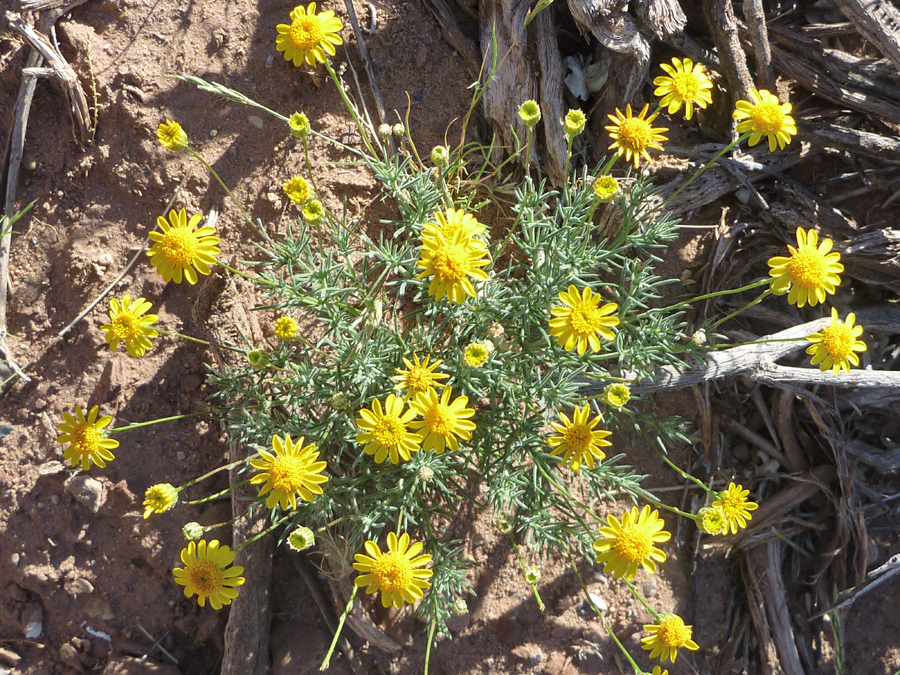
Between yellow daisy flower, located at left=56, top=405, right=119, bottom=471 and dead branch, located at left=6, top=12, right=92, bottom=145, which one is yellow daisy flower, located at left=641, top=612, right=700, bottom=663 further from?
dead branch, located at left=6, top=12, right=92, bottom=145

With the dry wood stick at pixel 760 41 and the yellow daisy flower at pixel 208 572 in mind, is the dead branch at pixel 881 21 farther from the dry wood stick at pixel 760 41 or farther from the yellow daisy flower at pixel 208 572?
the yellow daisy flower at pixel 208 572

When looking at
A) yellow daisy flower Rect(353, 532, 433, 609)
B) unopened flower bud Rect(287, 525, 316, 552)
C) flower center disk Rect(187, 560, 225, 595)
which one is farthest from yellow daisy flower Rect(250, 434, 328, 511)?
flower center disk Rect(187, 560, 225, 595)

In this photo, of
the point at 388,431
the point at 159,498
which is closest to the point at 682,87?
the point at 388,431

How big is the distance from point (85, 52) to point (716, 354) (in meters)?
4.03

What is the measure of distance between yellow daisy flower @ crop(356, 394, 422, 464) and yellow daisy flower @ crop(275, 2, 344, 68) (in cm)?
174

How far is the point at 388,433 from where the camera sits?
2795mm

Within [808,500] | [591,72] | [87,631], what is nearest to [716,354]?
[808,500]

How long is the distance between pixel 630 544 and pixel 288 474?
62.7 inches

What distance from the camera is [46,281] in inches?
149

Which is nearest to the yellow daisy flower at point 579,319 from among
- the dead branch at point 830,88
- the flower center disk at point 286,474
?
the flower center disk at point 286,474

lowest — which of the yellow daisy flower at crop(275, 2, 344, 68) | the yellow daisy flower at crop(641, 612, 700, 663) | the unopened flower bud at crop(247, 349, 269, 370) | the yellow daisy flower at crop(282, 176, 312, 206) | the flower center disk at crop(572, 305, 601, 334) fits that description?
the yellow daisy flower at crop(641, 612, 700, 663)

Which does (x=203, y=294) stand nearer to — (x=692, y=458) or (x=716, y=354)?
(x=716, y=354)

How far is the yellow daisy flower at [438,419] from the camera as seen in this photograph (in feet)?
9.11

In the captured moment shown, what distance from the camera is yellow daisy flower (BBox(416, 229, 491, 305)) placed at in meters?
2.73
